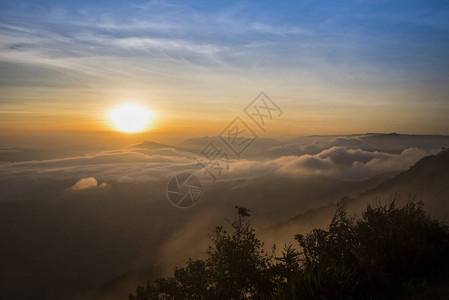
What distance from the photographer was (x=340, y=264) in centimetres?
1094

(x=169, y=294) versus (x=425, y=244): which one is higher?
(x=425, y=244)

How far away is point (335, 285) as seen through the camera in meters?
9.88

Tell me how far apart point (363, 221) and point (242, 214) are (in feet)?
22.3

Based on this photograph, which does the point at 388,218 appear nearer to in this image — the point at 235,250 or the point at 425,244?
the point at 425,244

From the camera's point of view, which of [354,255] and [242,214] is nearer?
[354,255]

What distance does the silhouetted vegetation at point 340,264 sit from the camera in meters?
10.3

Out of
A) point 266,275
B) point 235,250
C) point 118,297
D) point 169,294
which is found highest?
point 235,250

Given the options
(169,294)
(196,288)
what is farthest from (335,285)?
(169,294)

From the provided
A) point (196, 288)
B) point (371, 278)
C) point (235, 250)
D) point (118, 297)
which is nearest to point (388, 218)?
point (371, 278)

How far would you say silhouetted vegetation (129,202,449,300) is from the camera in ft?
33.7

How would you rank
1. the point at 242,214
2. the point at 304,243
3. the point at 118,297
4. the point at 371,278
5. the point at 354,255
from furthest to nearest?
1. the point at 118,297
2. the point at 242,214
3. the point at 304,243
4. the point at 354,255
5. the point at 371,278

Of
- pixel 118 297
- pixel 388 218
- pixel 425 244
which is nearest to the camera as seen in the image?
pixel 425 244

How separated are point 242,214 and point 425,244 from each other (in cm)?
938

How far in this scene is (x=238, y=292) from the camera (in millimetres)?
16609
